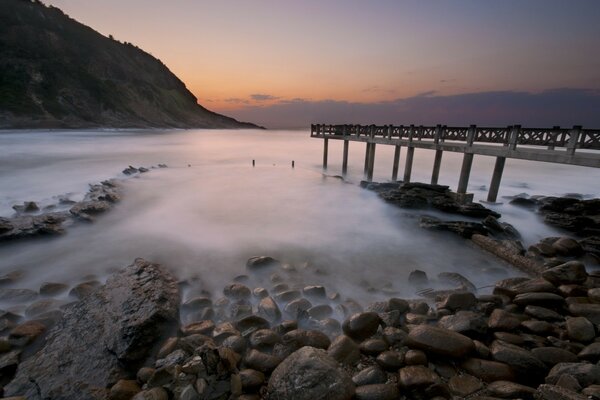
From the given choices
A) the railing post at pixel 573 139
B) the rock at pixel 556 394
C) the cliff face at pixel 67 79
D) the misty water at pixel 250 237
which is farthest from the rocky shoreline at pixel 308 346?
the cliff face at pixel 67 79

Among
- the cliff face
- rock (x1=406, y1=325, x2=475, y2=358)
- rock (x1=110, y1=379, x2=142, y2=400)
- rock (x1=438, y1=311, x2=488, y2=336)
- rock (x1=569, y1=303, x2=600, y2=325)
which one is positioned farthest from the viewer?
the cliff face

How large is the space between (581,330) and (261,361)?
→ 431 centimetres

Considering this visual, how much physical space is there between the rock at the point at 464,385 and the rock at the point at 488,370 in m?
0.10

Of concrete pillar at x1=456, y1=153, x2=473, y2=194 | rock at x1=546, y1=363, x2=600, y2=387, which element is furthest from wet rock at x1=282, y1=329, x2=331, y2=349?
concrete pillar at x1=456, y1=153, x2=473, y2=194

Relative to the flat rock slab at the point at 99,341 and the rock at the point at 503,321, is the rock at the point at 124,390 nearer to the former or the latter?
the flat rock slab at the point at 99,341

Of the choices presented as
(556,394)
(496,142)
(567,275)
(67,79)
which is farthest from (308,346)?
(67,79)

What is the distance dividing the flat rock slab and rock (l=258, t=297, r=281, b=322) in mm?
1450

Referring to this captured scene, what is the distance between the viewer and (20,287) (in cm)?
605

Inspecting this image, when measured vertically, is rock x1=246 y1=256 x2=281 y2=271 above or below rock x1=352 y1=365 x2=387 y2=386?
below

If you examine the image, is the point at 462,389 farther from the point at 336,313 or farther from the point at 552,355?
the point at 336,313

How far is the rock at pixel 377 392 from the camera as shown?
3100 mm

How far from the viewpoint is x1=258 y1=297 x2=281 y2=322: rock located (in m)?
5.01

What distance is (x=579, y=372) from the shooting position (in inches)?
121

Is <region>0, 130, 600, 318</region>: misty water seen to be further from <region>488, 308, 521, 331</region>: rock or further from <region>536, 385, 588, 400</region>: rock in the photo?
<region>536, 385, 588, 400</region>: rock
